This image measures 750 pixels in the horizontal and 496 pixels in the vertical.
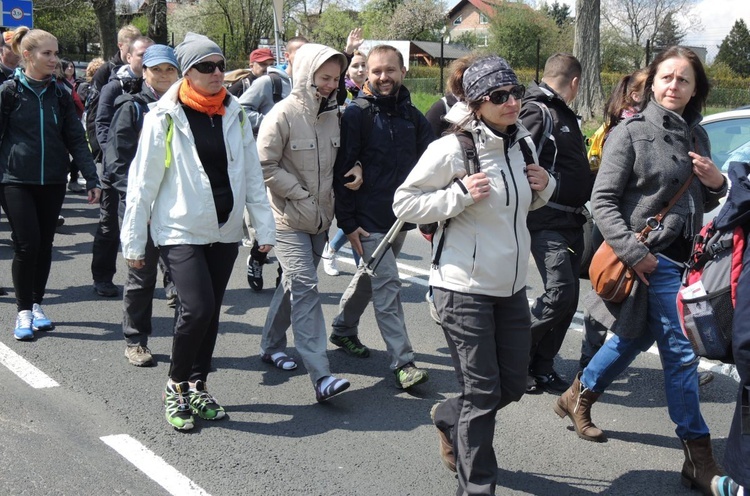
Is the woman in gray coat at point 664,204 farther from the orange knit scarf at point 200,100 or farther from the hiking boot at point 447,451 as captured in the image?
the orange knit scarf at point 200,100

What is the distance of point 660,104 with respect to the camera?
4.11 m

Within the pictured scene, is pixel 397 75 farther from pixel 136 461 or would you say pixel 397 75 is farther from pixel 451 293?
pixel 136 461

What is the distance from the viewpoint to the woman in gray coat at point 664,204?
3955mm

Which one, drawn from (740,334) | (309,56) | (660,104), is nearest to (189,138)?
(309,56)

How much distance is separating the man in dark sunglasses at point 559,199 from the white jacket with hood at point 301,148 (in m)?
1.18

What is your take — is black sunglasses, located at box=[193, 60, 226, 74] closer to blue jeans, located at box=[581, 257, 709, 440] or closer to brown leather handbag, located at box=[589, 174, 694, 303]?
brown leather handbag, located at box=[589, 174, 694, 303]

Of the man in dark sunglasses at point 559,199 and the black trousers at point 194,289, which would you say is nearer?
the black trousers at point 194,289

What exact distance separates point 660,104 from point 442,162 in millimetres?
1275

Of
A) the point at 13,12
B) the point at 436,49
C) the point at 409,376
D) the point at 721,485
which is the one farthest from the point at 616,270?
the point at 436,49

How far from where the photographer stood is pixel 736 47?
58438mm

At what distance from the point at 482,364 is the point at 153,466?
1661 mm

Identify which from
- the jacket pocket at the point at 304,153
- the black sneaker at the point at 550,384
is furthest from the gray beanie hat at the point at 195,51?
the black sneaker at the point at 550,384

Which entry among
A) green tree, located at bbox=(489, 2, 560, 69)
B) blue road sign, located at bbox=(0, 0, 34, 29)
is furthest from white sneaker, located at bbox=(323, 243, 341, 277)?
green tree, located at bbox=(489, 2, 560, 69)

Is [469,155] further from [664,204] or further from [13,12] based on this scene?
[13,12]
